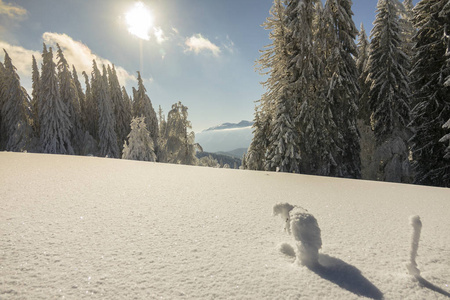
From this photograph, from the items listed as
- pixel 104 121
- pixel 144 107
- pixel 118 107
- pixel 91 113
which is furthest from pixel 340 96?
pixel 91 113

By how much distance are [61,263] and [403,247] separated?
229cm

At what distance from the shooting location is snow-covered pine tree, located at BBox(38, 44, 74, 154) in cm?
2041

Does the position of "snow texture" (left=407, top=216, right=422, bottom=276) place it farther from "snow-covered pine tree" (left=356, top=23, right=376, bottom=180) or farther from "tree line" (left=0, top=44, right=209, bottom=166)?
"tree line" (left=0, top=44, right=209, bottom=166)

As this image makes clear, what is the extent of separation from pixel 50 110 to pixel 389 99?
27053 mm

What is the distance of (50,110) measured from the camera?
2066 cm

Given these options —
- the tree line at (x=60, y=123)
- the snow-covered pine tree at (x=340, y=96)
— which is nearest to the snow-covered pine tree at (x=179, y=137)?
the tree line at (x=60, y=123)

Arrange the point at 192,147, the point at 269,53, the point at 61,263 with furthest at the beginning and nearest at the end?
the point at 192,147 < the point at 269,53 < the point at 61,263

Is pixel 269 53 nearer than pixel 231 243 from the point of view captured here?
No

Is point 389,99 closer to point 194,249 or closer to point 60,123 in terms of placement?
point 194,249

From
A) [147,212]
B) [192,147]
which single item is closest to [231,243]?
[147,212]

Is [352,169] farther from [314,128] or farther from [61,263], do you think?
[61,263]

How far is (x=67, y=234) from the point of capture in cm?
160

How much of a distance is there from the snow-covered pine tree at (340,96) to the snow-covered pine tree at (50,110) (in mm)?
23006

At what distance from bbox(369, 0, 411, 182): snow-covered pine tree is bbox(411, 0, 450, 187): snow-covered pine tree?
1789 millimetres
